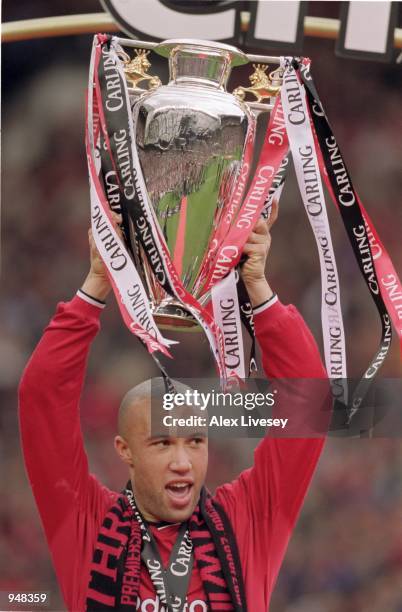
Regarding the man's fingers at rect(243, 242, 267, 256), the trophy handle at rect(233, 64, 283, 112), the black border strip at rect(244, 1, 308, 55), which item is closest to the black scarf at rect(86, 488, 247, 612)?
the man's fingers at rect(243, 242, 267, 256)

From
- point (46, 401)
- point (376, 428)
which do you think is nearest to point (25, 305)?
point (46, 401)

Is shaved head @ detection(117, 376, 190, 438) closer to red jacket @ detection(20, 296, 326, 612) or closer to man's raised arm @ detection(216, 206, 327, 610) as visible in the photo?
red jacket @ detection(20, 296, 326, 612)

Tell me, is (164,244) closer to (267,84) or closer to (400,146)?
(267,84)

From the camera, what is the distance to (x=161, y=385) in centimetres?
237

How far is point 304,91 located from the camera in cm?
230

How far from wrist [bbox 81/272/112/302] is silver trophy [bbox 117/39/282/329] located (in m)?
0.10

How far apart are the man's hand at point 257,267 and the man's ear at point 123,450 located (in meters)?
0.43

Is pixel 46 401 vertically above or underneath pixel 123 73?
underneath

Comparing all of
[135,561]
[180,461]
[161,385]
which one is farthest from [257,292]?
[135,561]

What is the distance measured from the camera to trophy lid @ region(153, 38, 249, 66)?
228 cm

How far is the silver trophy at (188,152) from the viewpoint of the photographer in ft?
7.25

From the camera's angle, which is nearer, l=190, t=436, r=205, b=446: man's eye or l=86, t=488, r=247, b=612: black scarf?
l=86, t=488, r=247, b=612: black scarf

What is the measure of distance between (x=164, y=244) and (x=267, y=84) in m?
0.45

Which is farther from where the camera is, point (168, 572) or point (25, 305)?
point (25, 305)
